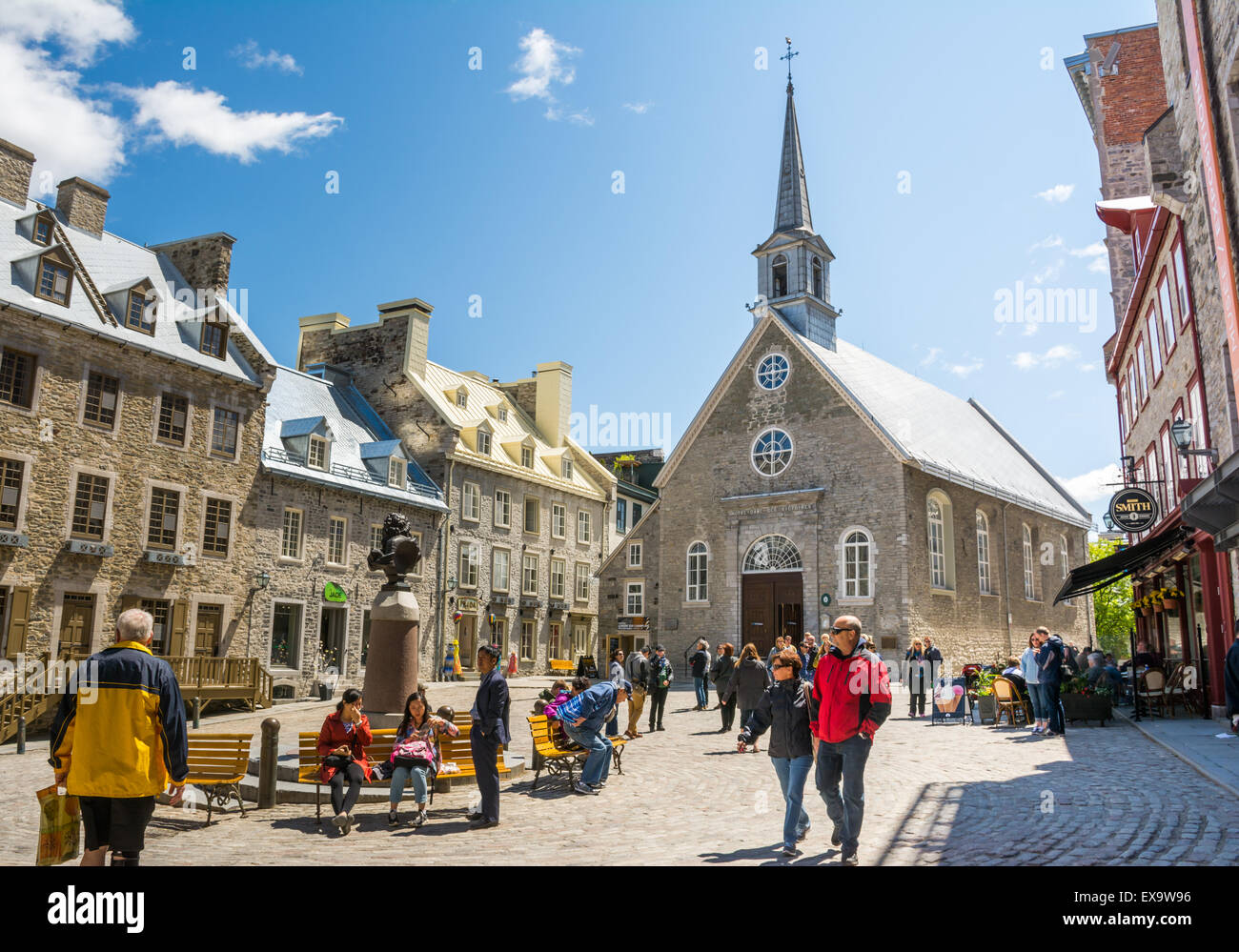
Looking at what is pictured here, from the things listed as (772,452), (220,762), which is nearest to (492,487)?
(772,452)

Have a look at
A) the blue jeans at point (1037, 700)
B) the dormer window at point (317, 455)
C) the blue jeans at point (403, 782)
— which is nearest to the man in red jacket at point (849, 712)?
the blue jeans at point (403, 782)

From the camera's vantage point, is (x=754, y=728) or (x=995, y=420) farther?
(x=995, y=420)

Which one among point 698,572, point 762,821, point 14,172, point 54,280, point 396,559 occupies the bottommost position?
point 762,821

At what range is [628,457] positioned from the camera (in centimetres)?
5334

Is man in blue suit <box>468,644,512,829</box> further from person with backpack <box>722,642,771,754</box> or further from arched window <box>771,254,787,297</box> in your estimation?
arched window <box>771,254,787,297</box>

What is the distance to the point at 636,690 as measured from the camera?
56.9 feet

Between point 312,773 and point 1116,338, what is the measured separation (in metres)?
26.9

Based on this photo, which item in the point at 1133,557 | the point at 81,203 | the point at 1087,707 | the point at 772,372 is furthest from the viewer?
the point at 772,372

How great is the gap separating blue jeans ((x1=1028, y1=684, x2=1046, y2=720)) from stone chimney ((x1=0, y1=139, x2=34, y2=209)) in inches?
1033

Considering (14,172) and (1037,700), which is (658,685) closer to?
(1037,700)

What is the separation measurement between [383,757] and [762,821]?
445cm
